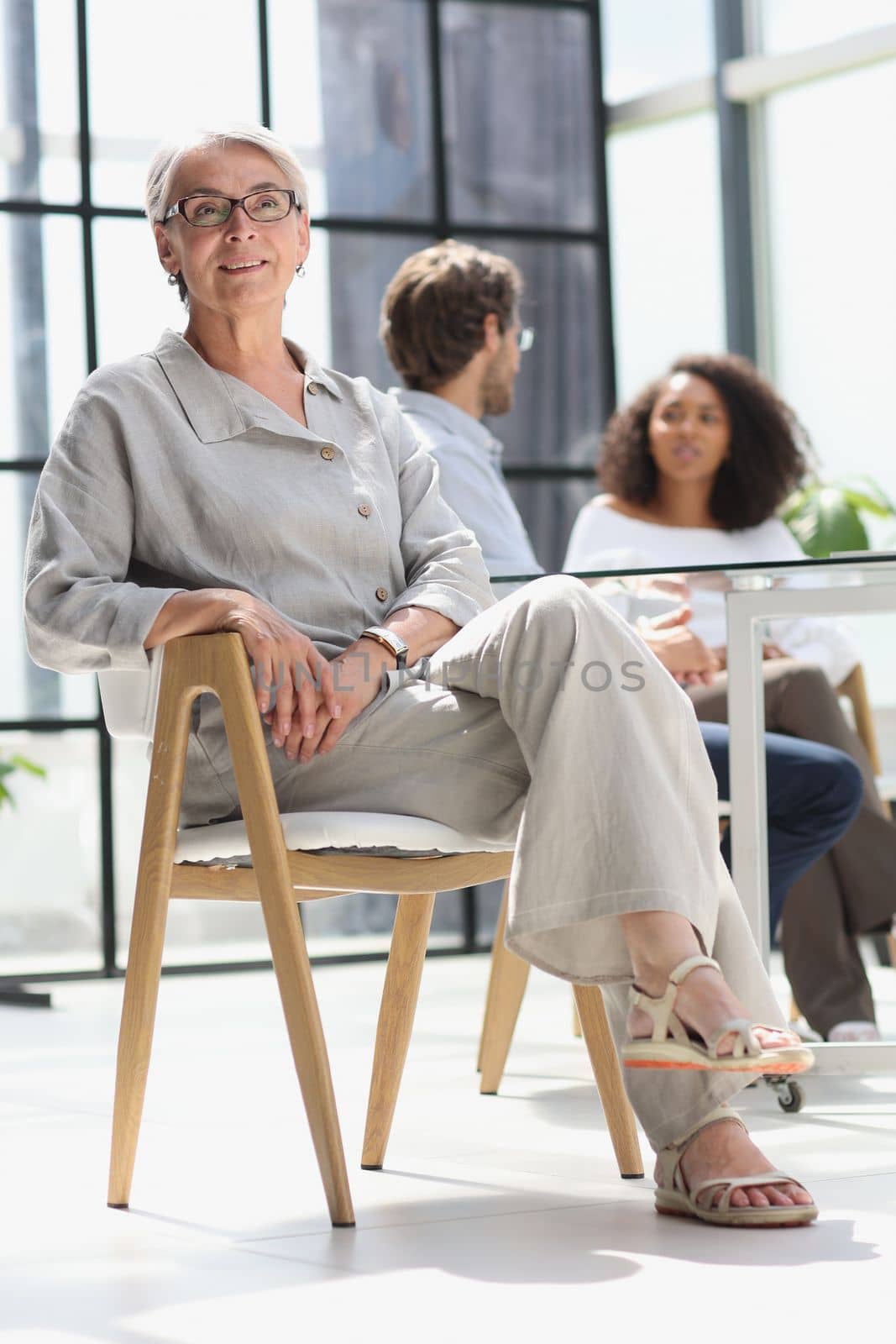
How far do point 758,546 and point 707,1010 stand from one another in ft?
6.50

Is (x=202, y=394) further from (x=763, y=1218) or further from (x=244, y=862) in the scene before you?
(x=763, y=1218)

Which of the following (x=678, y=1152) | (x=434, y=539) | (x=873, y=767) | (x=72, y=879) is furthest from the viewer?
(x=72, y=879)

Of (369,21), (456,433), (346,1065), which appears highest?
(369,21)

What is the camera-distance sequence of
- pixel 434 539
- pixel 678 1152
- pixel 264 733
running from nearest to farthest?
1. pixel 678 1152
2. pixel 264 733
3. pixel 434 539

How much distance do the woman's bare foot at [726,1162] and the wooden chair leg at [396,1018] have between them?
1.40ft

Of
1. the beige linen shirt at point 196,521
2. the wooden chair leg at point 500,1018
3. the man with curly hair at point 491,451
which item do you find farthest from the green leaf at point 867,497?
the beige linen shirt at point 196,521

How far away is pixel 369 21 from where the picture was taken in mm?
4781

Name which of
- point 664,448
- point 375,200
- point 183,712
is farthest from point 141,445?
point 375,200

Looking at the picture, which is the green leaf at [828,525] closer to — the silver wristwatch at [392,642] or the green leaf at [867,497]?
the green leaf at [867,497]

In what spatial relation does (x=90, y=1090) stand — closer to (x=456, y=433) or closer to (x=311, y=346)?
(x=456, y=433)

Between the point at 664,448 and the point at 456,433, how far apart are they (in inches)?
25.6

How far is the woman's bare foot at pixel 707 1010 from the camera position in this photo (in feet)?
5.16

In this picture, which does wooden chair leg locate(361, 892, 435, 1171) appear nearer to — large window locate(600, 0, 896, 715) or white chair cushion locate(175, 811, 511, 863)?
white chair cushion locate(175, 811, 511, 863)

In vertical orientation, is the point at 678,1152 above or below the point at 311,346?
below
